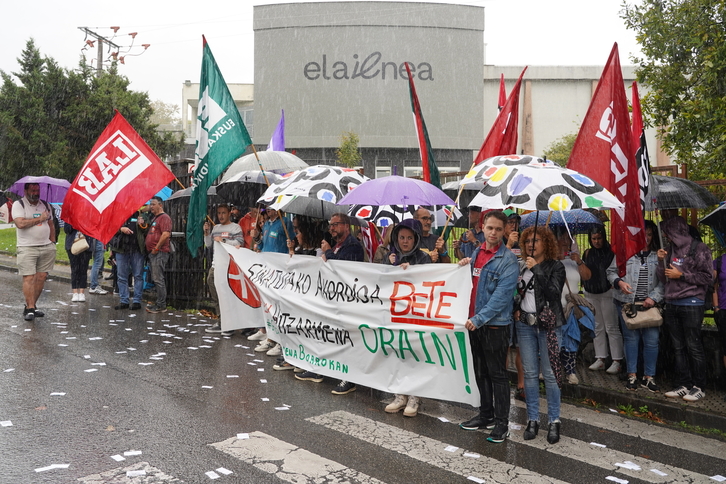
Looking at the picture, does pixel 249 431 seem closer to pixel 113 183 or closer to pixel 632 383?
pixel 632 383

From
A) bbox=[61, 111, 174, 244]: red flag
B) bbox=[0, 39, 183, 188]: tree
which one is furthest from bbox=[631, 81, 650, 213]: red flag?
bbox=[0, 39, 183, 188]: tree

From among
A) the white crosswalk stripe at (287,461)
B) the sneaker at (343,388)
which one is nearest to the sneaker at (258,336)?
the sneaker at (343,388)

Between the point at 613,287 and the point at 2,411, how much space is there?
6258 mm

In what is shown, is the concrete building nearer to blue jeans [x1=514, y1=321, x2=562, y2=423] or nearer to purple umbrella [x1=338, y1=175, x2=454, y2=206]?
purple umbrella [x1=338, y1=175, x2=454, y2=206]

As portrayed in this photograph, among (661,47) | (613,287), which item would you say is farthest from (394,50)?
(613,287)

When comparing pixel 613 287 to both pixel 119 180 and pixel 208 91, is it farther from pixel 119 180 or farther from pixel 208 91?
pixel 119 180

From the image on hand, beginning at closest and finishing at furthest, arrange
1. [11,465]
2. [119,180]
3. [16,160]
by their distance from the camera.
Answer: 1. [11,465]
2. [119,180]
3. [16,160]

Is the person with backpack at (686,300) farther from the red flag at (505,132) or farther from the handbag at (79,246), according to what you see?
the handbag at (79,246)

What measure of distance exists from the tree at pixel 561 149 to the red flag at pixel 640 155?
3682 cm

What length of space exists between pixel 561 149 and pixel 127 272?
127 feet

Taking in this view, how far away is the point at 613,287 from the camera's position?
24.3 ft

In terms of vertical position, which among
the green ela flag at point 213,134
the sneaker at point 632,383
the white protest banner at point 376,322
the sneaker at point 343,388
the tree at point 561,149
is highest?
the tree at point 561,149

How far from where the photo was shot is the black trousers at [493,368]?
5.57 meters

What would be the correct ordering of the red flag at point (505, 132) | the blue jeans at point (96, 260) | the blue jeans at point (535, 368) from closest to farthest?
the blue jeans at point (535, 368), the red flag at point (505, 132), the blue jeans at point (96, 260)
